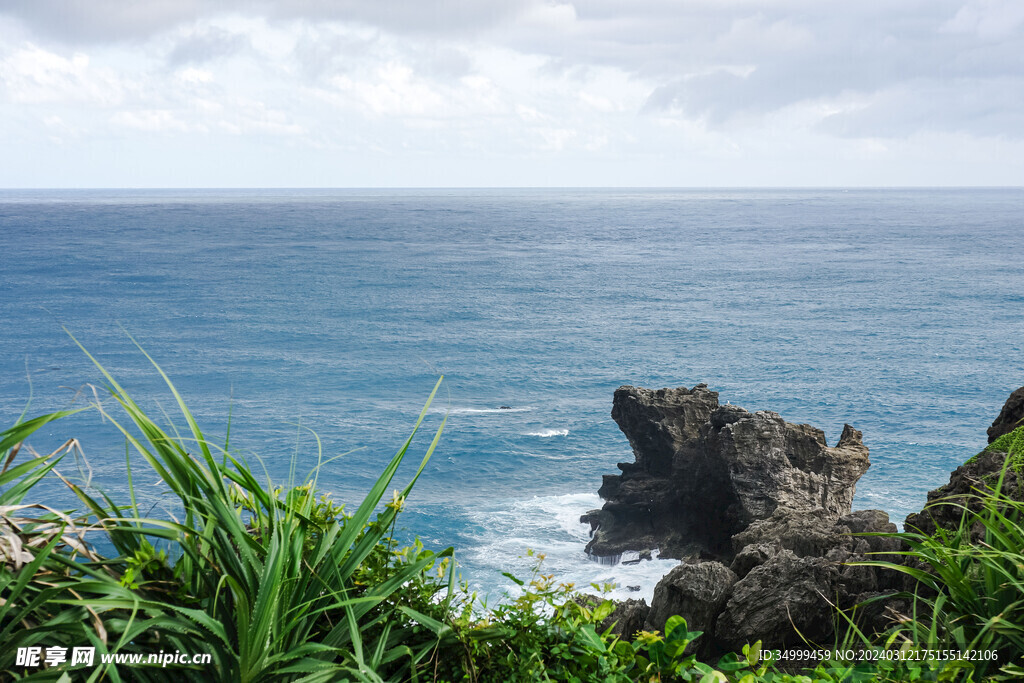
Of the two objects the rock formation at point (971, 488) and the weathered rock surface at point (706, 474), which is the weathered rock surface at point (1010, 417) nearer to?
the rock formation at point (971, 488)

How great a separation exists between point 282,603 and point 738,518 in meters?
16.2

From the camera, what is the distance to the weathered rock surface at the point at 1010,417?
22.7ft

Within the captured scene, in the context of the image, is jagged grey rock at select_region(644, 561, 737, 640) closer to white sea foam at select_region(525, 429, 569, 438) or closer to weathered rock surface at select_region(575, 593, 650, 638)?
weathered rock surface at select_region(575, 593, 650, 638)

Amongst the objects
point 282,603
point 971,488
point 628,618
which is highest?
point 282,603

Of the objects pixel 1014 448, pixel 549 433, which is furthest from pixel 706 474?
pixel 549 433

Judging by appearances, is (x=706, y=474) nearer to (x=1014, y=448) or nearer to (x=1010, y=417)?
(x=1010, y=417)

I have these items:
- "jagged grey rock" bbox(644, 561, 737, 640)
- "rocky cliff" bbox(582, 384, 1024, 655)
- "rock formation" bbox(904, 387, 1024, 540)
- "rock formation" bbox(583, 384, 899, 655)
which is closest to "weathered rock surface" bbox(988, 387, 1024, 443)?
"rocky cliff" bbox(582, 384, 1024, 655)

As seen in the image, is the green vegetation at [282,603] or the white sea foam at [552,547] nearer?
the green vegetation at [282,603]

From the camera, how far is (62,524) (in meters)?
2.24

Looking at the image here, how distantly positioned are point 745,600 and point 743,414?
1062cm

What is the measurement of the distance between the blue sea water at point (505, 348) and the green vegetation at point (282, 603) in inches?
13.2

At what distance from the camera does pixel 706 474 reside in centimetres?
1889

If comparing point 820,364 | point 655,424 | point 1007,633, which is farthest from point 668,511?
point 820,364

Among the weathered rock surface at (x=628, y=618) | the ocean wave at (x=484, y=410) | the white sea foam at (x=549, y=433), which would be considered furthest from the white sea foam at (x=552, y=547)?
the weathered rock surface at (x=628, y=618)
